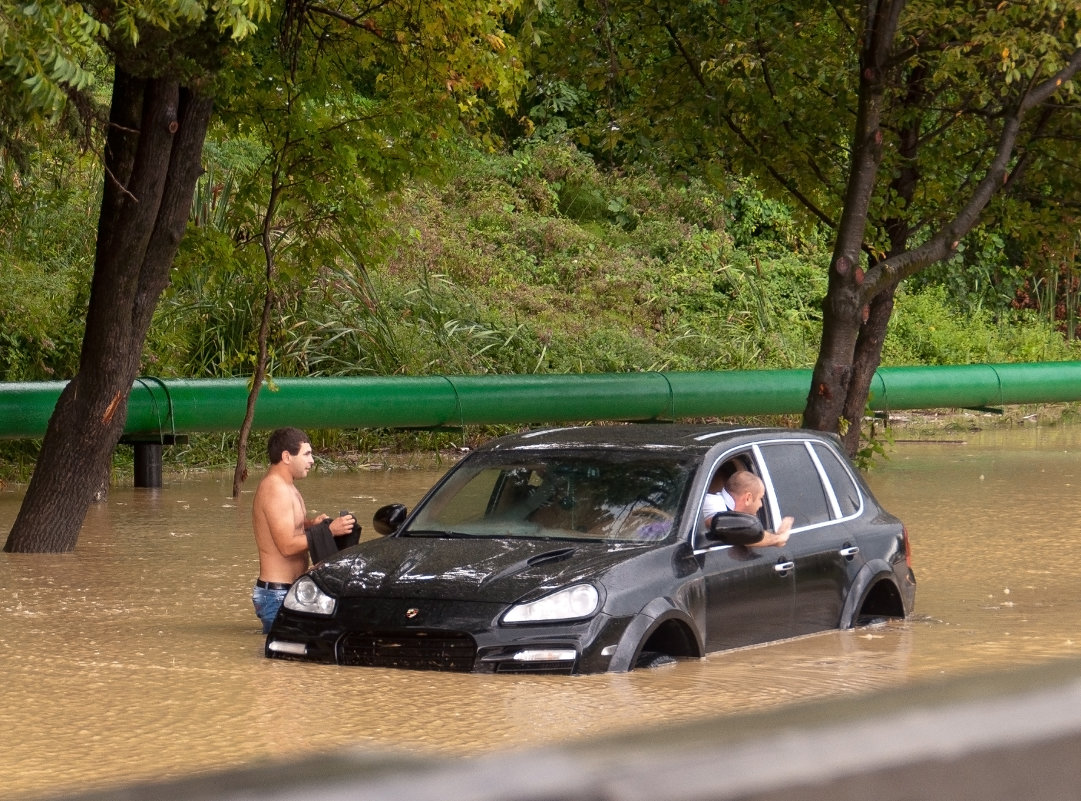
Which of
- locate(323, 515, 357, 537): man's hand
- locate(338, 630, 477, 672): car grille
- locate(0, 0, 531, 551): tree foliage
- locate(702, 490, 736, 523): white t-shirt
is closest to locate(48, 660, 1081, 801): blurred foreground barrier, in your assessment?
locate(338, 630, 477, 672): car grille

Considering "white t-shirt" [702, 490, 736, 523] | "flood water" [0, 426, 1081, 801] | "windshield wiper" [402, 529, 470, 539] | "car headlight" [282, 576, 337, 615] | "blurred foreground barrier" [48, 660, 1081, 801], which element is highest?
"blurred foreground barrier" [48, 660, 1081, 801]

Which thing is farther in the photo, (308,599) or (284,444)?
(284,444)

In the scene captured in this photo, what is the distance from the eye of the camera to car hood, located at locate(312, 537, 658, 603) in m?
7.18

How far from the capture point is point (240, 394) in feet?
58.1

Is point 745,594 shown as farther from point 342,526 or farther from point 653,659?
point 342,526

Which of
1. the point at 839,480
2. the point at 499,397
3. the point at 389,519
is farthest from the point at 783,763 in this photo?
the point at 499,397

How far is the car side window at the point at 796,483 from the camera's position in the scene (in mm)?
8578

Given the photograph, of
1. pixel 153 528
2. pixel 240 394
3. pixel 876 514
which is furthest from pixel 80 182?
pixel 876 514

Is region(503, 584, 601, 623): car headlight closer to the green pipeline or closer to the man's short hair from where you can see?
the man's short hair

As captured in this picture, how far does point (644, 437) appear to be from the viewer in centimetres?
865

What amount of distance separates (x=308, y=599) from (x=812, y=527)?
2.73m

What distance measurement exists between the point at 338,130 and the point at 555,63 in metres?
3.75

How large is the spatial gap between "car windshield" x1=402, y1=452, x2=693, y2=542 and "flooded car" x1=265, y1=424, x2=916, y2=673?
10mm

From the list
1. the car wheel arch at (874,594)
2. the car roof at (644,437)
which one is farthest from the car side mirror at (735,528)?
the car wheel arch at (874,594)
